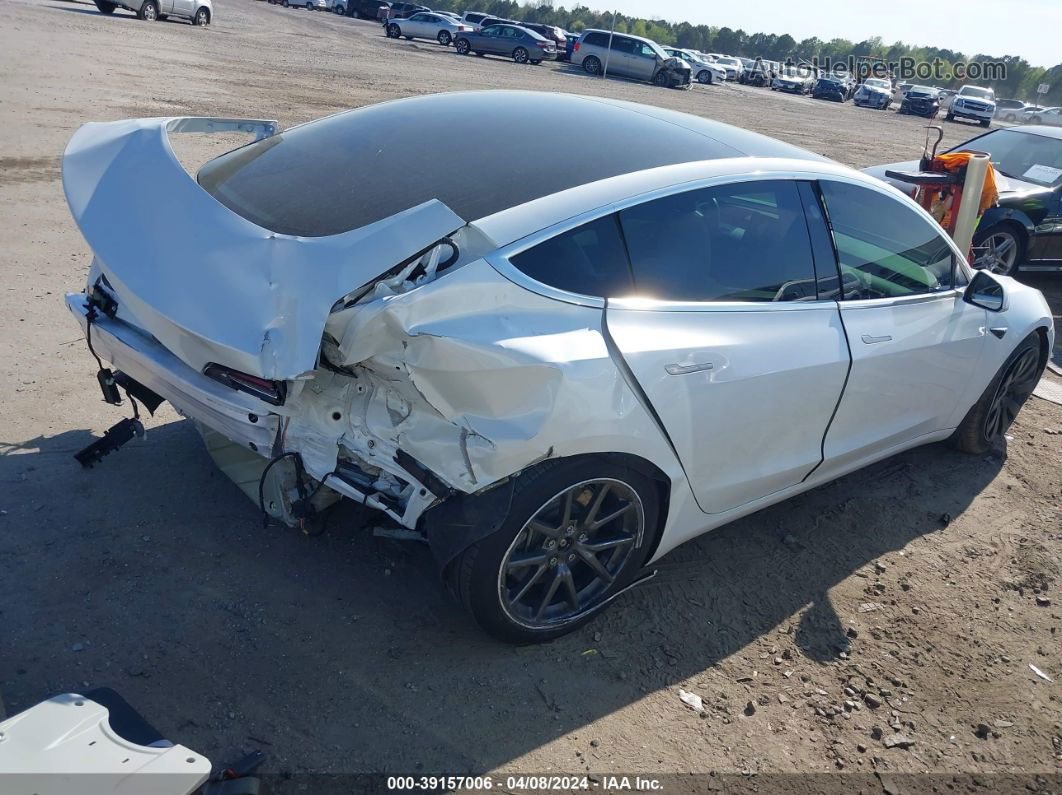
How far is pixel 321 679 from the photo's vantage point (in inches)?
122

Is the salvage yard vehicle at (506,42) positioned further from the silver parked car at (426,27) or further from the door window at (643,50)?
the door window at (643,50)

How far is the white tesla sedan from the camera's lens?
2842mm

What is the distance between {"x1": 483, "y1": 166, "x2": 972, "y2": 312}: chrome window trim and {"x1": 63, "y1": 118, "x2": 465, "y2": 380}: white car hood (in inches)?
9.4

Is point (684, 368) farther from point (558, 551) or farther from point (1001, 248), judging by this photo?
point (1001, 248)

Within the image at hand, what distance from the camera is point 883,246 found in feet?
13.6

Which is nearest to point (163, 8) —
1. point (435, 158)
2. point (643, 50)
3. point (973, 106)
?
point (643, 50)

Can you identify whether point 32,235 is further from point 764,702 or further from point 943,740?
point 943,740

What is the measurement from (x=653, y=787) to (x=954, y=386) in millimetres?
2836

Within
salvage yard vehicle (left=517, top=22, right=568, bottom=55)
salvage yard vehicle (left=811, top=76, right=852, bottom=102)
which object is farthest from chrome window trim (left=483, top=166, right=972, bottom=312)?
salvage yard vehicle (left=811, top=76, right=852, bottom=102)

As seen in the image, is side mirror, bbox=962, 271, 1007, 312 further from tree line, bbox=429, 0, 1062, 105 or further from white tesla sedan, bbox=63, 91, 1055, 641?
tree line, bbox=429, 0, 1062, 105

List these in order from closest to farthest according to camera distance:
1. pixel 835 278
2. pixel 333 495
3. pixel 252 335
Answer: pixel 252 335 < pixel 333 495 < pixel 835 278

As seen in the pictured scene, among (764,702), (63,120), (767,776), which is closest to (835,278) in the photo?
(764,702)

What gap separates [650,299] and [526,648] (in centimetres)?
140

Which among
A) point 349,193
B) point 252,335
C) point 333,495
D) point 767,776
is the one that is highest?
point 349,193
